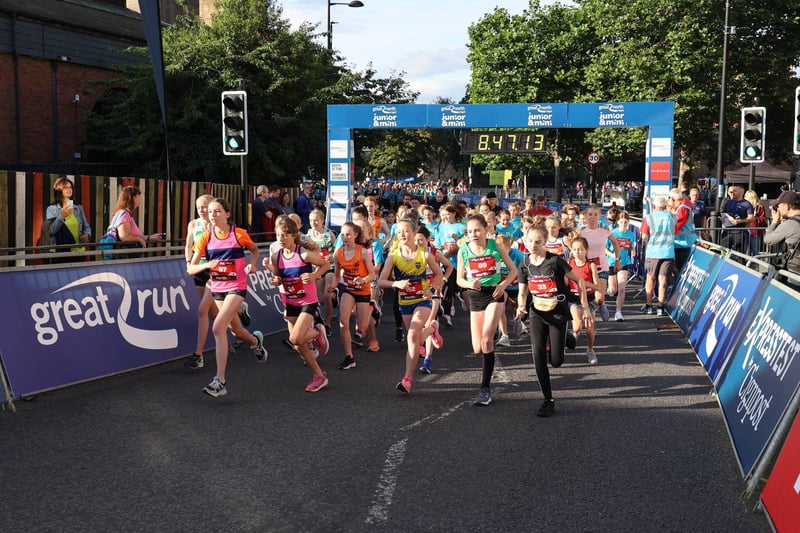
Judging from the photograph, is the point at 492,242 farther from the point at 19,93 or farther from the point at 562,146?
the point at 562,146

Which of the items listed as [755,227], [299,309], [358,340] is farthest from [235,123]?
[755,227]

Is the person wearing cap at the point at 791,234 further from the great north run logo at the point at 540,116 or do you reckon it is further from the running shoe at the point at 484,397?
the great north run logo at the point at 540,116

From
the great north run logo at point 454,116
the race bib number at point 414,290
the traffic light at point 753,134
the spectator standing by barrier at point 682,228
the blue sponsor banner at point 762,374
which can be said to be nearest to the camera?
the blue sponsor banner at point 762,374

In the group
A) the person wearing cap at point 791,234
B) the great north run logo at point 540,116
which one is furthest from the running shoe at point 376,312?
the great north run logo at point 540,116

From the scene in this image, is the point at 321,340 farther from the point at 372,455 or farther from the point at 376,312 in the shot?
the point at 372,455

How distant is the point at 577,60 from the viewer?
46281 mm

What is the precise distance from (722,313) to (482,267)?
9.47 ft

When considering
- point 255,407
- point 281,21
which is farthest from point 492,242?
point 281,21

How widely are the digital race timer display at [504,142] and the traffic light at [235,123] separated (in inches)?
446

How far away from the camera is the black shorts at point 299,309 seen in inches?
333

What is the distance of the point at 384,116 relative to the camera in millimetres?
23078

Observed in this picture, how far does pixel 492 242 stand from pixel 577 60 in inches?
1604

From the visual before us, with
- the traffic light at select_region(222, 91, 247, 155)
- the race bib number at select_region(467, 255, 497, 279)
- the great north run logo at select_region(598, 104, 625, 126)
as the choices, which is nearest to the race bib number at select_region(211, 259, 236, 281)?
the race bib number at select_region(467, 255, 497, 279)

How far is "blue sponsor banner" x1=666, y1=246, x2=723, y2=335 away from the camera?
1076cm
